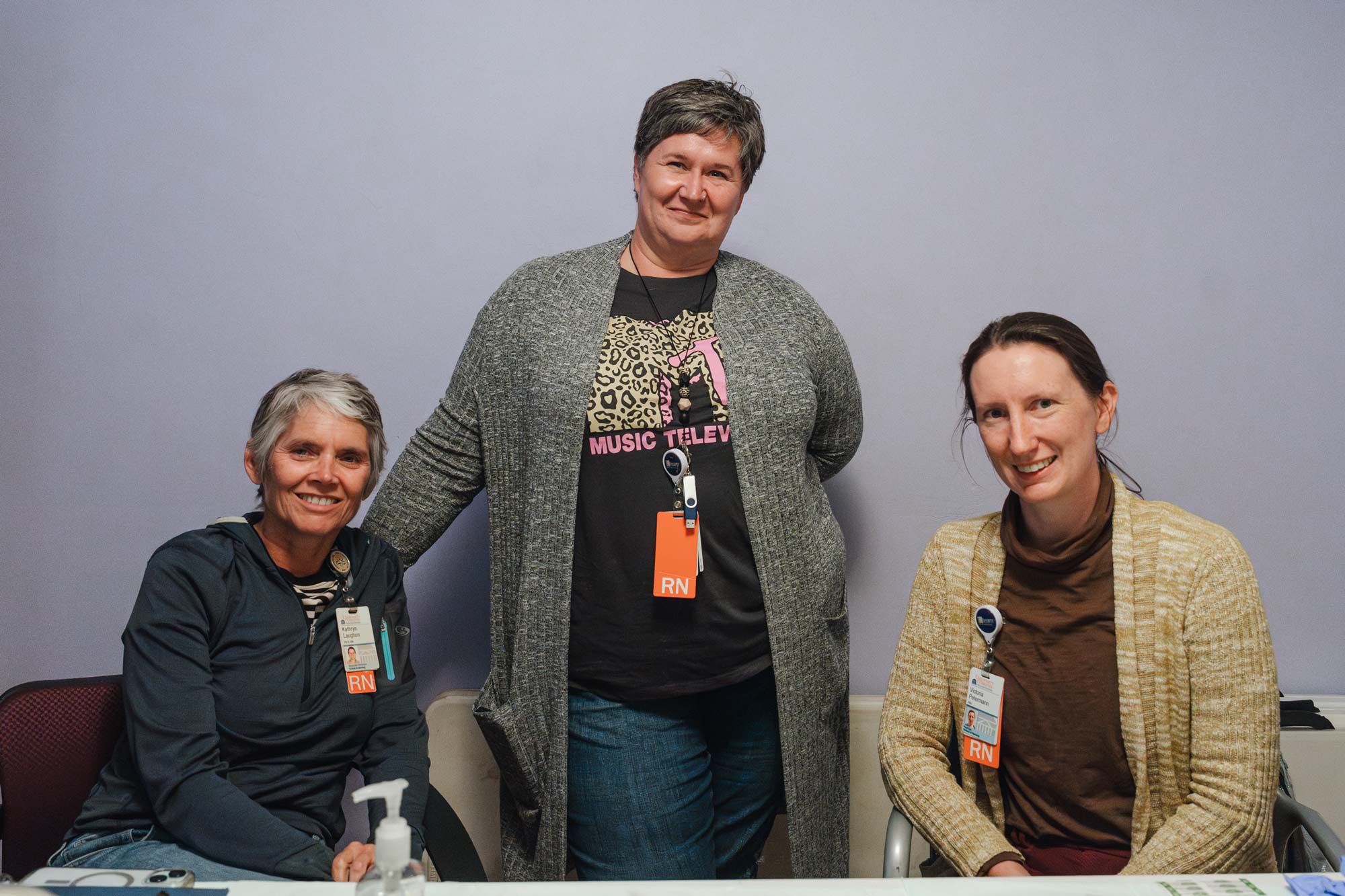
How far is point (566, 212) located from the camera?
2381 mm

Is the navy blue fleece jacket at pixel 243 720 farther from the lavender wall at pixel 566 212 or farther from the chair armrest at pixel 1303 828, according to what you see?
the chair armrest at pixel 1303 828

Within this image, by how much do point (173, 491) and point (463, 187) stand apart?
102 cm

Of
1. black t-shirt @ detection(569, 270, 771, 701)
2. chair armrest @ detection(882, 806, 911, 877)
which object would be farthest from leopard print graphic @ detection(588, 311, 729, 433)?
chair armrest @ detection(882, 806, 911, 877)

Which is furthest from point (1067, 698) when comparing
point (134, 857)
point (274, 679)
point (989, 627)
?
point (134, 857)

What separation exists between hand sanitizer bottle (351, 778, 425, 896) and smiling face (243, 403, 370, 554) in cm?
72

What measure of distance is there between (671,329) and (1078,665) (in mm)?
901

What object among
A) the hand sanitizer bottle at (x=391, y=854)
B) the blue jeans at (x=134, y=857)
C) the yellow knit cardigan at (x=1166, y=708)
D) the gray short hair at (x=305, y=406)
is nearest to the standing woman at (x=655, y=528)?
the gray short hair at (x=305, y=406)

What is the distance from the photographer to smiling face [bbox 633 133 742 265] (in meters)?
1.84

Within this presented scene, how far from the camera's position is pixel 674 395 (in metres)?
1.80

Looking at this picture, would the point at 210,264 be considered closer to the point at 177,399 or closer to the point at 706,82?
the point at 177,399

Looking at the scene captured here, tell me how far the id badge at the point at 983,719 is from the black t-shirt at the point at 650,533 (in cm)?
41

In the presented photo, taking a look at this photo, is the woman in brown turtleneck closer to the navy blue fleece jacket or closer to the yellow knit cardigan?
the yellow knit cardigan

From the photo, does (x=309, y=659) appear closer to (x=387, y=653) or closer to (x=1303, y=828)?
(x=387, y=653)

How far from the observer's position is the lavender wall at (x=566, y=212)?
233 centimetres
